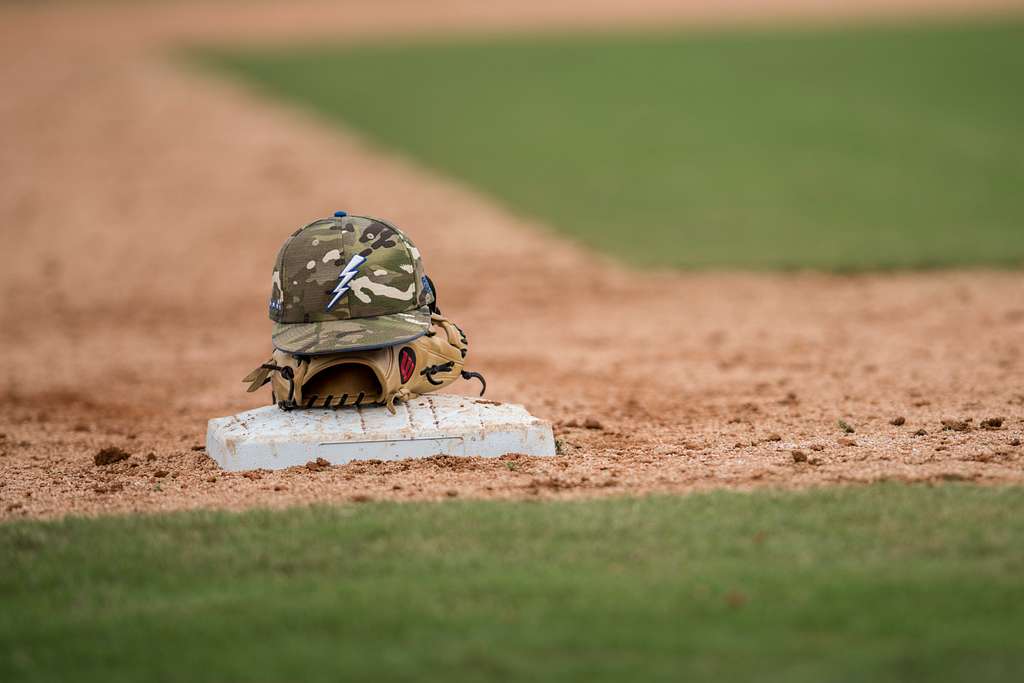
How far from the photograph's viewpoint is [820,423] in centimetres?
684

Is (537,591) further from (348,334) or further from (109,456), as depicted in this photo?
(109,456)

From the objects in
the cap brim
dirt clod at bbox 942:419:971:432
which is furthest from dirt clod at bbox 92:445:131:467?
dirt clod at bbox 942:419:971:432

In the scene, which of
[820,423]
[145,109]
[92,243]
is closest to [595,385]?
[820,423]

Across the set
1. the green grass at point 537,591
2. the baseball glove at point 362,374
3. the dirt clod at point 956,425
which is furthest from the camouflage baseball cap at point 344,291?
the dirt clod at point 956,425

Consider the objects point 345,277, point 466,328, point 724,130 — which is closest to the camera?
point 345,277

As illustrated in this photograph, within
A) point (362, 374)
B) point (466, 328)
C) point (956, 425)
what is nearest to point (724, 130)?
point (466, 328)

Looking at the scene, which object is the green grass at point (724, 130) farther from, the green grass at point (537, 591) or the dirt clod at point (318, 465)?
the green grass at point (537, 591)

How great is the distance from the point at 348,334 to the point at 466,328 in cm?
505

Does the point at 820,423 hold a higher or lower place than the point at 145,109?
lower

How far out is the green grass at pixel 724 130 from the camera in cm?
1466

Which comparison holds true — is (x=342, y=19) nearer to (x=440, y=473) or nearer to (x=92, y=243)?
(x=92, y=243)

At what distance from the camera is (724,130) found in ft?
70.2

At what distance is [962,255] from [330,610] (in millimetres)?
10083

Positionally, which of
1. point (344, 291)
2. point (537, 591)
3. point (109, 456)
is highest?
point (344, 291)
